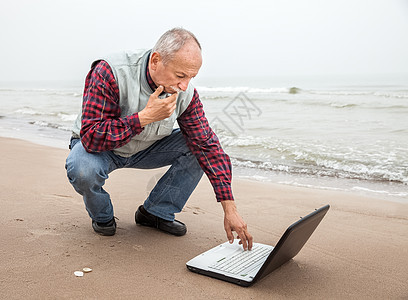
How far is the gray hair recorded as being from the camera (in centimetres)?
195

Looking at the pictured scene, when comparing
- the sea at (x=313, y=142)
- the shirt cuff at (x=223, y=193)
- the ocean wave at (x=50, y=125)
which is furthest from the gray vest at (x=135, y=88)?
the ocean wave at (x=50, y=125)

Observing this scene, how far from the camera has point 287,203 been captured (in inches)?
131

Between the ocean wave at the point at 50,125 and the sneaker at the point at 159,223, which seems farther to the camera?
the ocean wave at the point at 50,125

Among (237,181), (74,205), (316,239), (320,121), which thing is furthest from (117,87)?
(320,121)

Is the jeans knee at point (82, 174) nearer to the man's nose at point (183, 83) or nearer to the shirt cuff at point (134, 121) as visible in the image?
the shirt cuff at point (134, 121)

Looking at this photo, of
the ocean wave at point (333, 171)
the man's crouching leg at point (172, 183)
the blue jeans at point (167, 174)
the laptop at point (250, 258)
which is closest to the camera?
the laptop at point (250, 258)

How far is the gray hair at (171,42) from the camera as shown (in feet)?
6.40

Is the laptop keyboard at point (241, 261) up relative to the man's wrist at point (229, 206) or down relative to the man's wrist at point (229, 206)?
down

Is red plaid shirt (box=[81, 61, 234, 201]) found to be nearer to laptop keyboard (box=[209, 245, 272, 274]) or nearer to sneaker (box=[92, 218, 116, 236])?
laptop keyboard (box=[209, 245, 272, 274])

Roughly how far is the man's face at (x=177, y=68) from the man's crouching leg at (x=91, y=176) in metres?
0.45

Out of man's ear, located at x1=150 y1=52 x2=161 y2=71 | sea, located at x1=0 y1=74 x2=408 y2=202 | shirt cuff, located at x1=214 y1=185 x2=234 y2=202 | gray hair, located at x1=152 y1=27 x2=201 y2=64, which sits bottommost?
sea, located at x1=0 y1=74 x2=408 y2=202

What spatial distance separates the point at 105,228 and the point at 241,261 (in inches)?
28.1

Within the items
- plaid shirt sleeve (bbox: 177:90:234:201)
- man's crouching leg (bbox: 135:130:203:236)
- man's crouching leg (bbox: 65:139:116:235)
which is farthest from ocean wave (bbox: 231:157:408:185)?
man's crouching leg (bbox: 65:139:116:235)

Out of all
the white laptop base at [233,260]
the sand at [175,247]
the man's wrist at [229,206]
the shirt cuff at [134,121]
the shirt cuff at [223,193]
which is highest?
the shirt cuff at [134,121]
